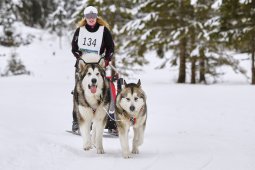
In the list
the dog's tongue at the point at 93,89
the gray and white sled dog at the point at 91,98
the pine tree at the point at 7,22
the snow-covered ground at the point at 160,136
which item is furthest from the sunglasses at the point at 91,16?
the pine tree at the point at 7,22

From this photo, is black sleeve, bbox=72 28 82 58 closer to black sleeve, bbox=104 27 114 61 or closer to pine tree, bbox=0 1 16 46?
black sleeve, bbox=104 27 114 61

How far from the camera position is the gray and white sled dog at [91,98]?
6242 mm

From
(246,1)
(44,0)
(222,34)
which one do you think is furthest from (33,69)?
(246,1)

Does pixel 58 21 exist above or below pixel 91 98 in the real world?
above

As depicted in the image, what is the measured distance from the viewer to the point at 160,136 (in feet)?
28.5

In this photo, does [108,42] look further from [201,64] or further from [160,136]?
[201,64]

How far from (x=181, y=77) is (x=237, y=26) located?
535 centimetres

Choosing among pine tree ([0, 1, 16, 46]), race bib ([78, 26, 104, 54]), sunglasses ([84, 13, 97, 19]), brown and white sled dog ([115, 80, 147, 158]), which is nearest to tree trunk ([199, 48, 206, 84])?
race bib ([78, 26, 104, 54])

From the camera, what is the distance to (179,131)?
9445 mm

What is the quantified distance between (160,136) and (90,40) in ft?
8.47

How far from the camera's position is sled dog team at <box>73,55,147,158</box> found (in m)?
6.10

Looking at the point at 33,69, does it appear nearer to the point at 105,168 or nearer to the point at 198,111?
the point at 198,111

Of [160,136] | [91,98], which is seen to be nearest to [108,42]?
[91,98]

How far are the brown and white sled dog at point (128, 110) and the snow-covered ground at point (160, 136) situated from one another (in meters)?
0.30
